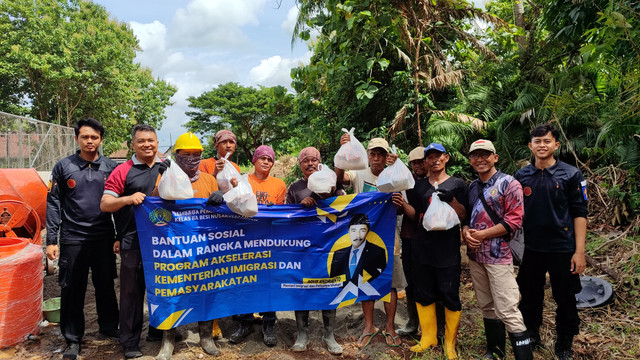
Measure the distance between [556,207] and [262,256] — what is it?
8.61 ft

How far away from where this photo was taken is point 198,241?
3570 mm

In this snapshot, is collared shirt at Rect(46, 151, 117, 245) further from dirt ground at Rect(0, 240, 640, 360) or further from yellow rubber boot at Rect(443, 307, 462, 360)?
yellow rubber boot at Rect(443, 307, 462, 360)

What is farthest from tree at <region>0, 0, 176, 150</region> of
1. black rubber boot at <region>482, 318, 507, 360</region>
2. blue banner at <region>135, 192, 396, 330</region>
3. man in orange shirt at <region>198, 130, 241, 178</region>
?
black rubber boot at <region>482, 318, 507, 360</region>

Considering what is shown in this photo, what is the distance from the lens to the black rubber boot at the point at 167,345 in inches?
136

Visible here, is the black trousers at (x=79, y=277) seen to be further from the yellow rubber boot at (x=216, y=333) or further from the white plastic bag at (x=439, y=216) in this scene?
the white plastic bag at (x=439, y=216)

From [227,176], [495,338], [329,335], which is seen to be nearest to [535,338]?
[495,338]

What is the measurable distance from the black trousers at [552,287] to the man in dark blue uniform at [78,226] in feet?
12.6

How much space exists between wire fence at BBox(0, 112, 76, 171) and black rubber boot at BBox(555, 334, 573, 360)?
43.1 feet

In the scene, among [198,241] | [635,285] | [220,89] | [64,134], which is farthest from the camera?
[220,89]

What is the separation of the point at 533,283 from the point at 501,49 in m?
7.11

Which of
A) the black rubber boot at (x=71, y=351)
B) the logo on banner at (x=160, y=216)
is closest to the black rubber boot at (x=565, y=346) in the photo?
the logo on banner at (x=160, y=216)

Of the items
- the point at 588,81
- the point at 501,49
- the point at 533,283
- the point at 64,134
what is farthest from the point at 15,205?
the point at 64,134

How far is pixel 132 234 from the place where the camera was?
3498 millimetres

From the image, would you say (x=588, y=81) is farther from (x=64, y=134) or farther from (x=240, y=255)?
(x=64, y=134)
